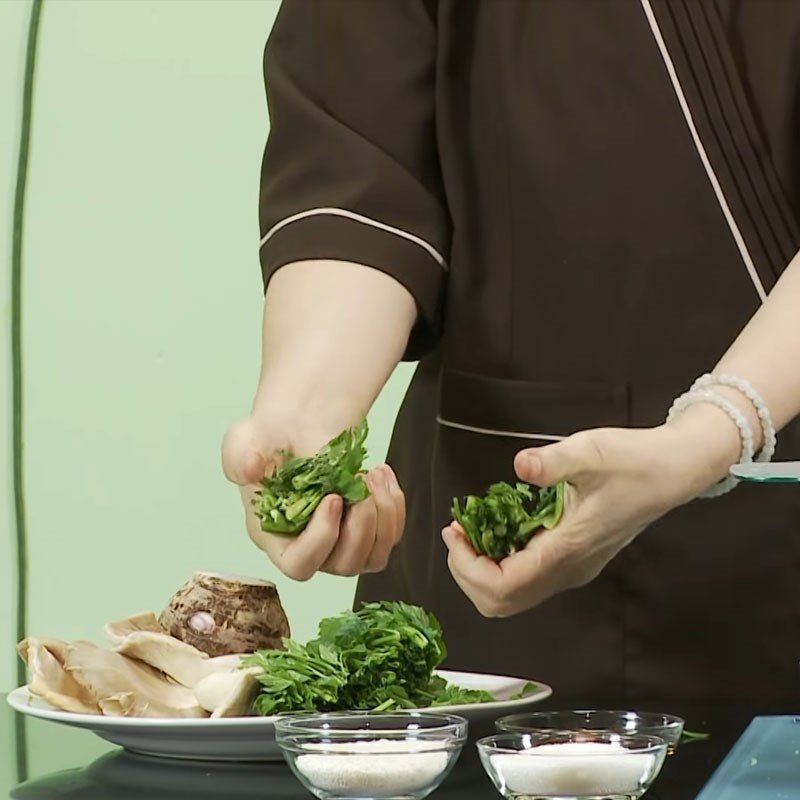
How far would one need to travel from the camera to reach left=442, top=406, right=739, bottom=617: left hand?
98cm

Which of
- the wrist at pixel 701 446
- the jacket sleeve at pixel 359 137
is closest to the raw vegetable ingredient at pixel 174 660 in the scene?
the wrist at pixel 701 446

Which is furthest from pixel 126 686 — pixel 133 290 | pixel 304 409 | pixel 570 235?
pixel 133 290

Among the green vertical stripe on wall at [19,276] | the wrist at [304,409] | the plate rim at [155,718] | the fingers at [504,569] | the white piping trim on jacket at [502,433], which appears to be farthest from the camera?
the green vertical stripe on wall at [19,276]

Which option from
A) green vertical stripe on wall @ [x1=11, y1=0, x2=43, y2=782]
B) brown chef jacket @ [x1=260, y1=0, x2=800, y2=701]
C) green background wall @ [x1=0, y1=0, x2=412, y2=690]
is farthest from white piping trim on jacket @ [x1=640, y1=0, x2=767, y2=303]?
green vertical stripe on wall @ [x1=11, y1=0, x2=43, y2=782]

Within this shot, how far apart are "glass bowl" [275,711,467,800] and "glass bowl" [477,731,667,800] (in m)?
0.02

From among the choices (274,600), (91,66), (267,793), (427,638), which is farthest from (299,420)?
(91,66)

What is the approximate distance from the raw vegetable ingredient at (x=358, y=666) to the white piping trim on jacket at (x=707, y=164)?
48cm

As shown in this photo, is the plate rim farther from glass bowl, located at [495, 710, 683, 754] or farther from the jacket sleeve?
the jacket sleeve

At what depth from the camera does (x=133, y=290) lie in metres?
2.09

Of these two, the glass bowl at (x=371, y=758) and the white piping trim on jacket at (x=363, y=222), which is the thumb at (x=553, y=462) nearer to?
the glass bowl at (x=371, y=758)

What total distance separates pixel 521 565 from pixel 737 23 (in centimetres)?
50

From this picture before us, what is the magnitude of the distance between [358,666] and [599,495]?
0.23 meters

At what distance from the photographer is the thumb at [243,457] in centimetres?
105

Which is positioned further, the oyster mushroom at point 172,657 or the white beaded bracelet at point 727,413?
the white beaded bracelet at point 727,413
